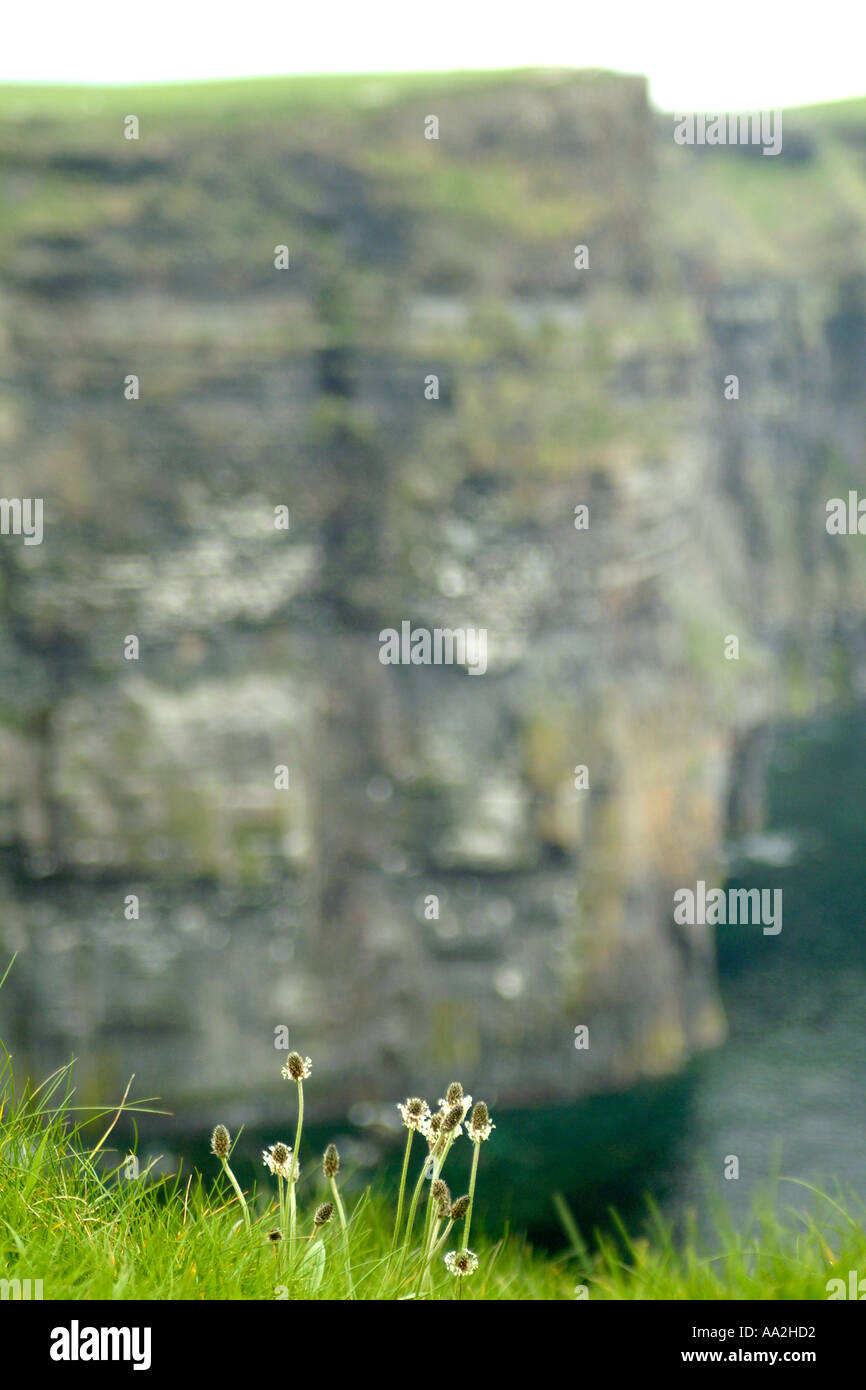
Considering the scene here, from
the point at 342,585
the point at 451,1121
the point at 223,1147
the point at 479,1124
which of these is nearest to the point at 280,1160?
the point at 223,1147

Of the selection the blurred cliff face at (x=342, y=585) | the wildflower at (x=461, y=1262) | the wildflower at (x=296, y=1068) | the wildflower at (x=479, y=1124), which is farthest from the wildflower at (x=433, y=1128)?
the blurred cliff face at (x=342, y=585)

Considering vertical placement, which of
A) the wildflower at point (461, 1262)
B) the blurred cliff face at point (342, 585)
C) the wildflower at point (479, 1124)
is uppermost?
the blurred cliff face at point (342, 585)

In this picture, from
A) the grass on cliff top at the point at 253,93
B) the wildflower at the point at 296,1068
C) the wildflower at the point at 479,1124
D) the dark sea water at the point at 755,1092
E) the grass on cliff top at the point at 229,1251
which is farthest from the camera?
the grass on cliff top at the point at 253,93

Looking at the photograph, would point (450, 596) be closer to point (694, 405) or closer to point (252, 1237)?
point (694, 405)

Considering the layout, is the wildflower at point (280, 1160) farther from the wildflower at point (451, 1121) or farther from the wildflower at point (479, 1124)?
the wildflower at point (479, 1124)

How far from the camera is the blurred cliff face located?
4312 cm

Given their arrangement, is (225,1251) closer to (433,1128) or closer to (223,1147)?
(223,1147)

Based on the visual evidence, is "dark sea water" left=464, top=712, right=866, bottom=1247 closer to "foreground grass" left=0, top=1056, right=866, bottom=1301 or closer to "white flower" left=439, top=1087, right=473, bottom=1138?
"foreground grass" left=0, top=1056, right=866, bottom=1301

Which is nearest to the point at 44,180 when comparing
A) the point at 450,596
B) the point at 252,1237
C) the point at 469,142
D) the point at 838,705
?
the point at 469,142

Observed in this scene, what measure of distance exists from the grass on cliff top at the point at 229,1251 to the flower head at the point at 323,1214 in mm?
83

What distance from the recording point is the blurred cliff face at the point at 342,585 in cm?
4312

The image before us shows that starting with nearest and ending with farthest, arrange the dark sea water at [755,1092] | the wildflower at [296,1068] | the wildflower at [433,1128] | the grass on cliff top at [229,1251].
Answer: the grass on cliff top at [229,1251]
the wildflower at [433,1128]
the wildflower at [296,1068]
the dark sea water at [755,1092]

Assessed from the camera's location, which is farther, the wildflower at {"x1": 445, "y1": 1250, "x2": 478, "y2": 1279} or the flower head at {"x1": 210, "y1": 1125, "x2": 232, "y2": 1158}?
the flower head at {"x1": 210, "y1": 1125, "x2": 232, "y2": 1158}

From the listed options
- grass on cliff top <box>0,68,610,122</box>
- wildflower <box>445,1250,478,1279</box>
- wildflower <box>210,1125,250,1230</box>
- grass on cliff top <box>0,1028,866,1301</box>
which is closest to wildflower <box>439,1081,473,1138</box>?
wildflower <box>445,1250,478,1279</box>
